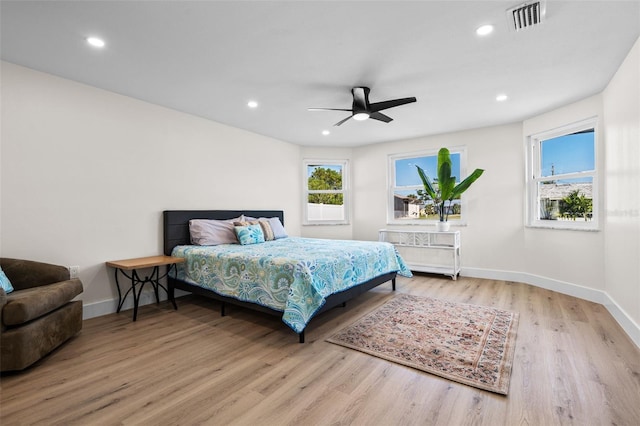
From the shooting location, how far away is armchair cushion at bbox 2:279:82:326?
2.04 metres

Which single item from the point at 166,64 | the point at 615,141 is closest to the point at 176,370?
the point at 166,64

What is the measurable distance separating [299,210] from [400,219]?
78.5 inches

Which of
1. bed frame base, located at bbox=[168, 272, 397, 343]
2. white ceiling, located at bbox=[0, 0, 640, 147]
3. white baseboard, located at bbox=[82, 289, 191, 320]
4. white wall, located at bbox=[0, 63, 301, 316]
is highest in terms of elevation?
white ceiling, located at bbox=[0, 0, 640, 147]

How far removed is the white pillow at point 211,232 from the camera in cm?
394

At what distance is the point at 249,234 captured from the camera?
4.12 m

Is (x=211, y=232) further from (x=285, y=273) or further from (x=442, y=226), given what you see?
(x=442, y=226)

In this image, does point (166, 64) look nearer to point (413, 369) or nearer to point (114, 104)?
point (114, 104)

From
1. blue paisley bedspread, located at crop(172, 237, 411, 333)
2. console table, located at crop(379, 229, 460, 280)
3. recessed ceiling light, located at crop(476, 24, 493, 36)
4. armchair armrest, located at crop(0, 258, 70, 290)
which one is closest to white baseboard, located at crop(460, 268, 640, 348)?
console table, located at crop(379, 229, 460, 280)

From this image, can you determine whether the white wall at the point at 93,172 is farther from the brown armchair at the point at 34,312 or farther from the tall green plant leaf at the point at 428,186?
the tall green plant leaf at the point at 428,186

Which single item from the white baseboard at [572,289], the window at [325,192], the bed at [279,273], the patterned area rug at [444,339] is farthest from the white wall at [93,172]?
the white baseboard at [572,289]

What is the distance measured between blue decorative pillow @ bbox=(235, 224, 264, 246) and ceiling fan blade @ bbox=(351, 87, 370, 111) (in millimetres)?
2121

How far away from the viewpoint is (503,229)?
4805 mm

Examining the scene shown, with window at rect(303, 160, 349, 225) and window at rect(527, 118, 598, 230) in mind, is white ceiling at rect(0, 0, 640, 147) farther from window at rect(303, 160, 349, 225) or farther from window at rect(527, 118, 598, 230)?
window at rect(303, 160, 349, 225)

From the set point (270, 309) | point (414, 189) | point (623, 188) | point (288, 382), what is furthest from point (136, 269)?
point (623, 188)
